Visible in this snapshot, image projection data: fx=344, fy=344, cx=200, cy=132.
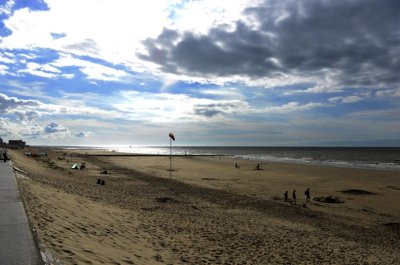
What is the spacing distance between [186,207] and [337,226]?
7.44 meters

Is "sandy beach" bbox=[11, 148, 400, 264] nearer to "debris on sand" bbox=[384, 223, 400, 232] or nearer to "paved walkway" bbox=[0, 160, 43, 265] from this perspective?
"debris on sand" bbox=[384, 223, 400, 232]

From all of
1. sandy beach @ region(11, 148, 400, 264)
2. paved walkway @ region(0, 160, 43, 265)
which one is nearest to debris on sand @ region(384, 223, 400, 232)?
sandy beach @ region(11, 148, 400, 264)

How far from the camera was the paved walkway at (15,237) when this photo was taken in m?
5.59

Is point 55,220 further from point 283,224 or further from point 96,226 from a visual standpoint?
point 283,224

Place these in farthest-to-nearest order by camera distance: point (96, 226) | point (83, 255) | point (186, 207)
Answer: point (186, 207)
point (96, 226)
point (83, 255)

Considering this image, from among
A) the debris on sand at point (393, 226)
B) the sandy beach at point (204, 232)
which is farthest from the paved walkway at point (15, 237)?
the debris on sand at point (393, 226)

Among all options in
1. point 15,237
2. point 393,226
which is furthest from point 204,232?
point 393,226

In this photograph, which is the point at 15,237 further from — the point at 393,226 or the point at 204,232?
the point at 393,226

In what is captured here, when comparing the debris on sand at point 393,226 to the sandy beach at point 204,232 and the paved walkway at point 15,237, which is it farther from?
the paved walkway at point 15,237

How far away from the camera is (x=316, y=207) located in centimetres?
2120

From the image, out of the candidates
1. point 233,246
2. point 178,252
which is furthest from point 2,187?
point 233,246

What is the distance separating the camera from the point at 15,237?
6711mm

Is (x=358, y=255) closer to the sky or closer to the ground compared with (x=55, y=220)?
closer to the ground

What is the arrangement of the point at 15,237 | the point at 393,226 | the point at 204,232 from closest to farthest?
1. the point at 15,237
2. the point at 204,232
3. the point at 393,226
